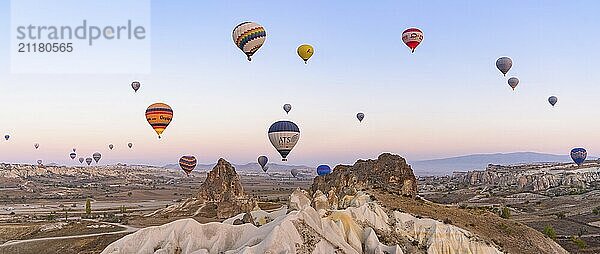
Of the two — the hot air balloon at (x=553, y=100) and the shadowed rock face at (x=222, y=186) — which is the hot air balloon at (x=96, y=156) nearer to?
the shadowed rock face at (x=222, y=186)

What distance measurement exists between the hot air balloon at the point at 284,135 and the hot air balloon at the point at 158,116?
491 inches

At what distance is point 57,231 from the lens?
6425 centimetres

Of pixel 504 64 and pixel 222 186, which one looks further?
pixel 222 186

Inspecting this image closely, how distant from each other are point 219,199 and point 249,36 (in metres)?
27.5

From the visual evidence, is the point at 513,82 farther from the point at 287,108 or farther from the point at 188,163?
the point at 188,163

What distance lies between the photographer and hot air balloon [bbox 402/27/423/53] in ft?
210

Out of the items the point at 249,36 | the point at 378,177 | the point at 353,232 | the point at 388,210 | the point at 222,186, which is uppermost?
the point at 249,36

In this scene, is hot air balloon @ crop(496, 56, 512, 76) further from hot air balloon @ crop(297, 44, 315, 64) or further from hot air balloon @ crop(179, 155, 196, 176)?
hot air balloon @ crop(179, 155, 196, 176)

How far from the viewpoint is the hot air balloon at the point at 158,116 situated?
62625 millimetres

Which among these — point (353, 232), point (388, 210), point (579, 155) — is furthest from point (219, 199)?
point (579, 155)

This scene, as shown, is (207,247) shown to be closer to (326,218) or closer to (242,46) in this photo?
(326,218)

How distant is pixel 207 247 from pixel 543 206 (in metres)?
81.8

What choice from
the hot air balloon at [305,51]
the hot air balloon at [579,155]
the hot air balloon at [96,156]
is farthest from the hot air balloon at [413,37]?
the hot air balloon at [96,156]

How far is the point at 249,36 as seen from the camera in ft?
190
